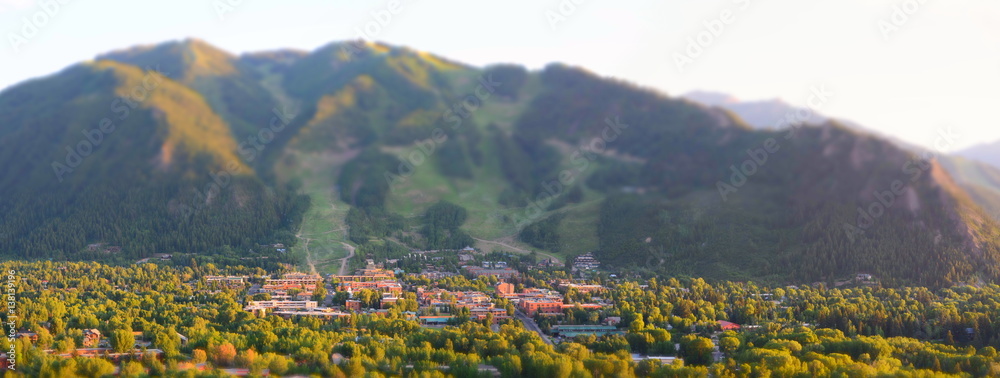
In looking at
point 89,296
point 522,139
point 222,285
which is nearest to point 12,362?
point 89,296

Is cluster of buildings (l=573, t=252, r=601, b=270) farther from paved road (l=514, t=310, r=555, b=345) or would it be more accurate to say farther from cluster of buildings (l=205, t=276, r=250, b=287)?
cluster of buildings (l=205, t=276, r=250, b=287)

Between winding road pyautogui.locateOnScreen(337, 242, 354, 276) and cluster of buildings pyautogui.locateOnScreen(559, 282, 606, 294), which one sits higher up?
winding road pyautogui.locateOnScreen(337, 242, 354, 276)

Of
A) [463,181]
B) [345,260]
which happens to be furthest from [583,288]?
[463,181]

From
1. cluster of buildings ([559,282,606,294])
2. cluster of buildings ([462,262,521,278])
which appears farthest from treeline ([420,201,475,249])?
cluster of buildings ([559,282,606,294])

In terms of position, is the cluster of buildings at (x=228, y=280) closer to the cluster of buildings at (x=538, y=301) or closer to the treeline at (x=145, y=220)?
the treeline at (x=145, y=220)

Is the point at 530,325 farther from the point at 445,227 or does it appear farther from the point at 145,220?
the point at 145,220
